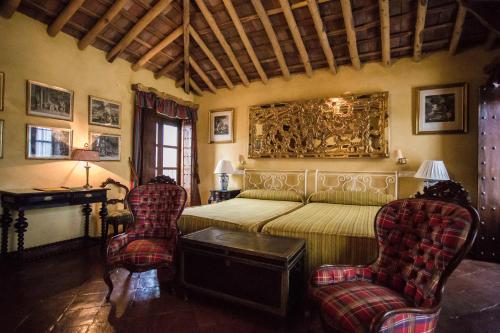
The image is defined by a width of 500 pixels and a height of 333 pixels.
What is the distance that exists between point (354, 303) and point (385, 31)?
350 centimetres

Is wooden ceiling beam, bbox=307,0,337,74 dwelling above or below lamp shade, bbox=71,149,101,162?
above

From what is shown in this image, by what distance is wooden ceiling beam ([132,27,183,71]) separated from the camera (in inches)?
→ 158

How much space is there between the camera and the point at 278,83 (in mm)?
4812

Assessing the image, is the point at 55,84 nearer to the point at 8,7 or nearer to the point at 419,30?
the point at 8,7

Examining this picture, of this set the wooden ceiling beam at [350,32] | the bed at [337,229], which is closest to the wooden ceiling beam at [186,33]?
the wooden ceiling beam at [350,32]

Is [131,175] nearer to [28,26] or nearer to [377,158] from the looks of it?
[28,26]

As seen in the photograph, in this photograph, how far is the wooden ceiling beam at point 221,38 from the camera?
364 centimetres

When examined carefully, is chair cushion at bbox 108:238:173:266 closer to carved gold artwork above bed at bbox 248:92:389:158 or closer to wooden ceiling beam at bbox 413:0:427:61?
carved gold artwork above bed at bbox 248:92:389:158

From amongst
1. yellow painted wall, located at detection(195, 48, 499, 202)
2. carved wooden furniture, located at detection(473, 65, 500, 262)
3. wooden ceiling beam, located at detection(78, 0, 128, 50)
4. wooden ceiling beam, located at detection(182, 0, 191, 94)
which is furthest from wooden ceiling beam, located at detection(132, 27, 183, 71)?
carved wooden furniture, located at detection(473, 65, 500, 262)

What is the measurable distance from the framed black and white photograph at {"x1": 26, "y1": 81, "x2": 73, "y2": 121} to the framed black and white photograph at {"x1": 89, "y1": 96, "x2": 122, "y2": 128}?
29 cm

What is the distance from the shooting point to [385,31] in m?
3.38

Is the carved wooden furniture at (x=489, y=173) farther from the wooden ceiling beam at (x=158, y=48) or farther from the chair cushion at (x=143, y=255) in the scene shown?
the wooden ceiling beam at (x=158, y=48)

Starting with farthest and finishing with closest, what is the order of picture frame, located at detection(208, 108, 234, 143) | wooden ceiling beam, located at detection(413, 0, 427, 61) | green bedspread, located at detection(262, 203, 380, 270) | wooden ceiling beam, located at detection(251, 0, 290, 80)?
picture frame, located at detection(208, 108, 234, 143) → wooden ceiling beam, located at detection(251, 0, 290, 80) → wooden ceiling beam, located at detection(413, 0, 427, 61) → green bedspread, located at detection(262, 203, 380, 270)

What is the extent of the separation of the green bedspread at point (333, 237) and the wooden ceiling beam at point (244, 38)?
2.99 metres
